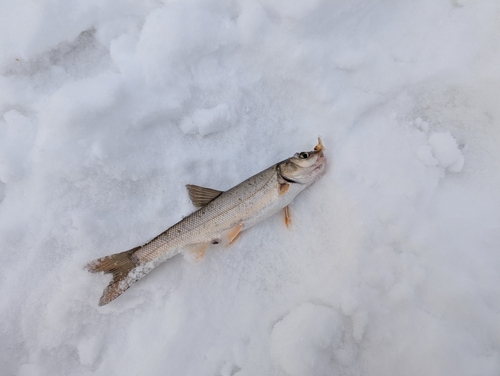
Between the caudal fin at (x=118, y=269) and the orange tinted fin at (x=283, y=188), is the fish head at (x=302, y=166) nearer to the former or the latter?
the orange tinted fin at (x=283, y=188)

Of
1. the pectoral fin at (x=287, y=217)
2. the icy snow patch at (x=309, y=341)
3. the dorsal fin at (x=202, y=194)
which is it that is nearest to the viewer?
the icy snow patch at (x=309, y=341)

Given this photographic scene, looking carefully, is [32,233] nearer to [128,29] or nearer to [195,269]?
[195,269]

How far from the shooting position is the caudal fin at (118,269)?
2.88 meters

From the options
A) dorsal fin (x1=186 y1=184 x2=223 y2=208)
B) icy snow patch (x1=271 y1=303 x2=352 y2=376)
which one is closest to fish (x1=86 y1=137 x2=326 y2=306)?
dorsal fin (x1=186 y1=184 x2=223 y2=208)

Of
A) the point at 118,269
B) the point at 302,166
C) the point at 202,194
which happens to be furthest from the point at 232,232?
the point at 118,269

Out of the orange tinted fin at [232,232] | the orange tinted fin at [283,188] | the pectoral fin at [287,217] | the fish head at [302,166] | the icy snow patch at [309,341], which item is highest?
the fish head at [302,166]

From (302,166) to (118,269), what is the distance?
1843 mm

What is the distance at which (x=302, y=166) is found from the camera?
9.53 ft

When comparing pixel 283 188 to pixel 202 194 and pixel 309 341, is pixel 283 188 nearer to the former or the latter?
pixel 202 194

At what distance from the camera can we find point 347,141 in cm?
314

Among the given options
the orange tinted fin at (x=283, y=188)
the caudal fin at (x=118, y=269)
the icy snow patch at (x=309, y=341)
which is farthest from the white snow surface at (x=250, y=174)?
the orange tinted fin at (x=283, y=188)

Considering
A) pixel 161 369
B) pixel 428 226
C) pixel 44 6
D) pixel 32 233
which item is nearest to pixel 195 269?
pixel 161 369

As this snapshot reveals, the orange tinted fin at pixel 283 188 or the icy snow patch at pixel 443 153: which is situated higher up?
the orange tinted fin at pixel 283 188

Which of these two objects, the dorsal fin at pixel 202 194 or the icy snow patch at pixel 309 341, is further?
the dorsal fin at pixel 202 194
